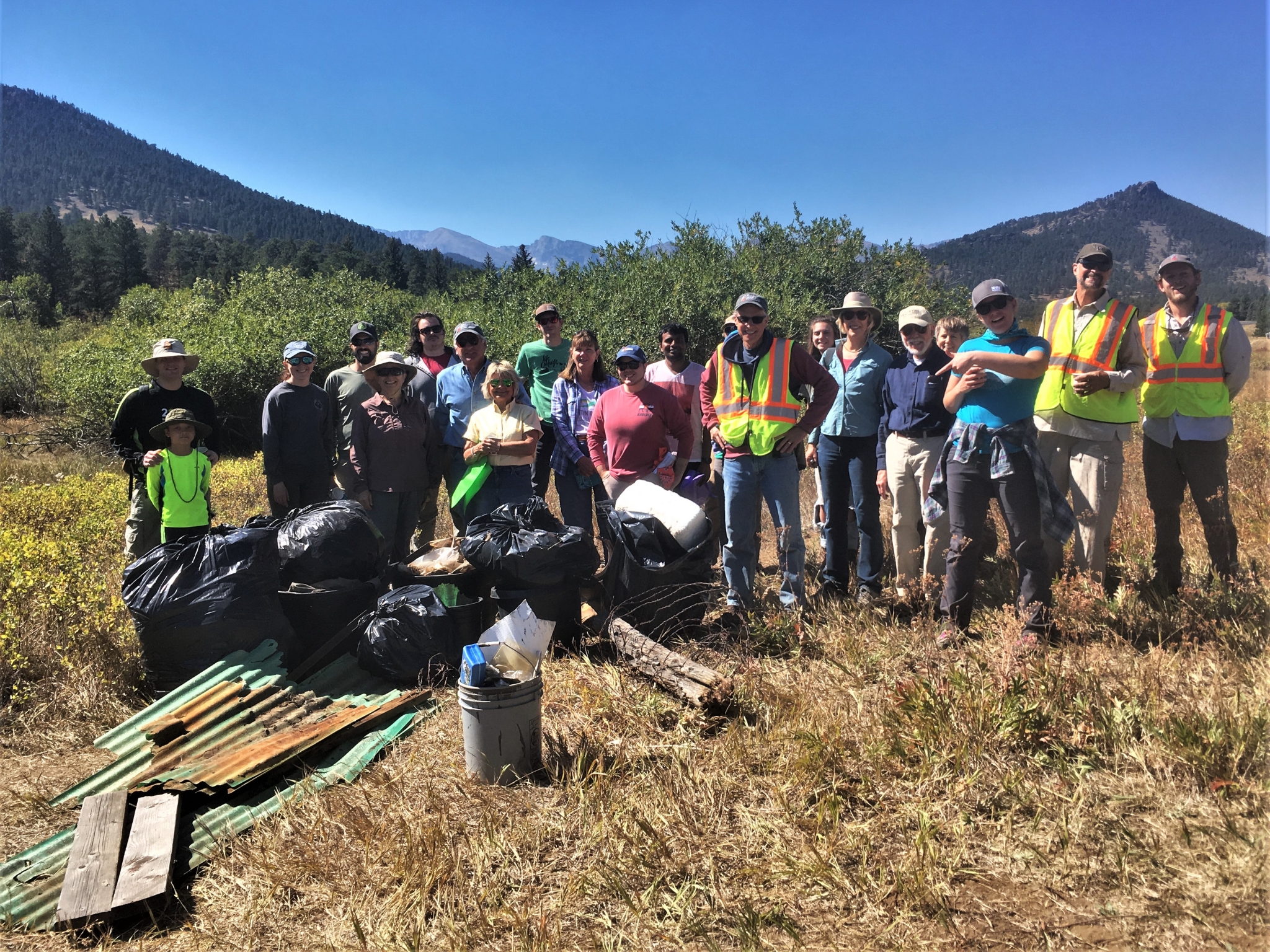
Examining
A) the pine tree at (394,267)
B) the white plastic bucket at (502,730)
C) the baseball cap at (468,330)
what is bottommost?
the white plastic bucket at (502,730)

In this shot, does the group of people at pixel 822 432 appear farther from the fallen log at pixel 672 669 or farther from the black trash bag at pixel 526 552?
the fallen log at pixel 672 669

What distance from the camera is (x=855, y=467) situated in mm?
4902

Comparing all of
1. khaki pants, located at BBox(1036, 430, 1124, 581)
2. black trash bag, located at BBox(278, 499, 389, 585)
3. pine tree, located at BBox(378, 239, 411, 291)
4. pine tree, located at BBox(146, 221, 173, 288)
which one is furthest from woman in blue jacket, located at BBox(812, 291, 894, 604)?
pine tree, located at BBox(146, 221, 173, 288)

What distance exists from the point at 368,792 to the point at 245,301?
39.9 meters

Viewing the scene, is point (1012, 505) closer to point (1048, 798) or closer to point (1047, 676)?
point (1047, 676)

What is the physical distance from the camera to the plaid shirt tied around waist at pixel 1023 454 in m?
3.66

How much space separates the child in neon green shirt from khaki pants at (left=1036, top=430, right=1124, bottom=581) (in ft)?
16.4

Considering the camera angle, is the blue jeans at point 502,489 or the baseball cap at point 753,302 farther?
the blue jeans at point 502,489

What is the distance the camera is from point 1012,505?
12.0ft

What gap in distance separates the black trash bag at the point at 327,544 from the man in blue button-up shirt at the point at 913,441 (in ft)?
10.3

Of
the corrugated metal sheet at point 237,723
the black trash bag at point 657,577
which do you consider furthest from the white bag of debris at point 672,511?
the corrugated metal sheet at point 237,723

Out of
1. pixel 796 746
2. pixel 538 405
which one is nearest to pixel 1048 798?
pixel 796 746

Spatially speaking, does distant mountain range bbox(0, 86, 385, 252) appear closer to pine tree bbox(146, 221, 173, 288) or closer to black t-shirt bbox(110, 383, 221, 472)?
pine tree bbox(146, 221, 173, 288)

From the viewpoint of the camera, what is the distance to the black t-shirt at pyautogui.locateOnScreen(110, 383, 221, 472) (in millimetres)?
4806
